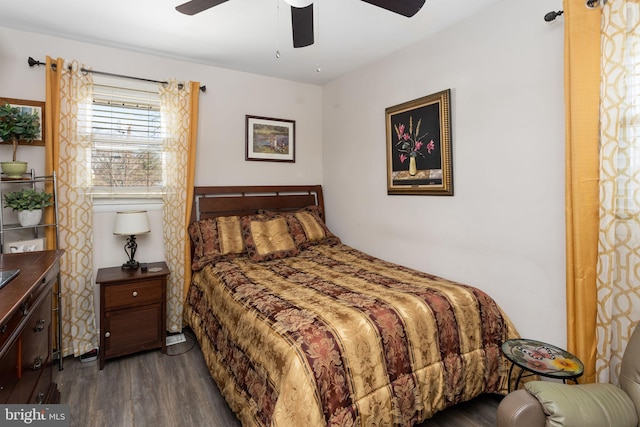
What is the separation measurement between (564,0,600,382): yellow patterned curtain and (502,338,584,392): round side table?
0.15 m

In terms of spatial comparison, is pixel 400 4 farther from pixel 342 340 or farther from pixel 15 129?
pixel 15 129

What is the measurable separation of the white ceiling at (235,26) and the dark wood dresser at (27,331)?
170 centimetres

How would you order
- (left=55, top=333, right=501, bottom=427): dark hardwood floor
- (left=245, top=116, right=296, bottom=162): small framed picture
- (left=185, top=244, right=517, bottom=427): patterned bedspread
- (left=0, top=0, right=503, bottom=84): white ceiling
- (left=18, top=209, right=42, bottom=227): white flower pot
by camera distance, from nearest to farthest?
1. (left=185, top=244, right=517, bottom=427): patterned bedspread
2. (left=55, top=333, right=501, bottom=427): dark hardwood floor
3. (left=0, top=0, right=503, bottom=84): white ceiling
4. (left=18, top=209, right=42, bottom=227): white flower pot
5. (left=245, top=116, right=296, bottom=162): small framed picture

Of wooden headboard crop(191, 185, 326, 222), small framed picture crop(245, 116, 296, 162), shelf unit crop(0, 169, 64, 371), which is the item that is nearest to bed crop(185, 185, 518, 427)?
wooden headboard crop(191, 185, 326, 222)

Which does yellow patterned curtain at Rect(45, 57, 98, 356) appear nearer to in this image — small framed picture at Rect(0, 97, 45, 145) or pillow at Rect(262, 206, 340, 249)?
small framed picture at Rect(0, 97, 45, 145)

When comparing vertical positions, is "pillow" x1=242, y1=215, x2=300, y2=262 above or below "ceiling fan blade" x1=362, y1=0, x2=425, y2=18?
below

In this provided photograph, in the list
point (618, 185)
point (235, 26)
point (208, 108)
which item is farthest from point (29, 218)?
point (618, 185)

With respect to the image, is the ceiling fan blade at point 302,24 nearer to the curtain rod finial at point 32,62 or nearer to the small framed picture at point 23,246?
the curtain rod finial at point 32,62

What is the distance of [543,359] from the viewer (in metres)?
1.77

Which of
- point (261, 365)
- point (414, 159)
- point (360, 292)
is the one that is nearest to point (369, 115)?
point (414, 159)

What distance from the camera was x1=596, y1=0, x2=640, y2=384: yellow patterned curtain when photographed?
1.64 metres

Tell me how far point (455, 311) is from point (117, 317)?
2.47 meters

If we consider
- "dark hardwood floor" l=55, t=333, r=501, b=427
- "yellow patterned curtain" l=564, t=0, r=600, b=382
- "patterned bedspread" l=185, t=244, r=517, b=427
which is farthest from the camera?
"dark hardwood floor" l=55, t=333, r=501, b=427

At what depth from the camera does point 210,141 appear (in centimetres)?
346
